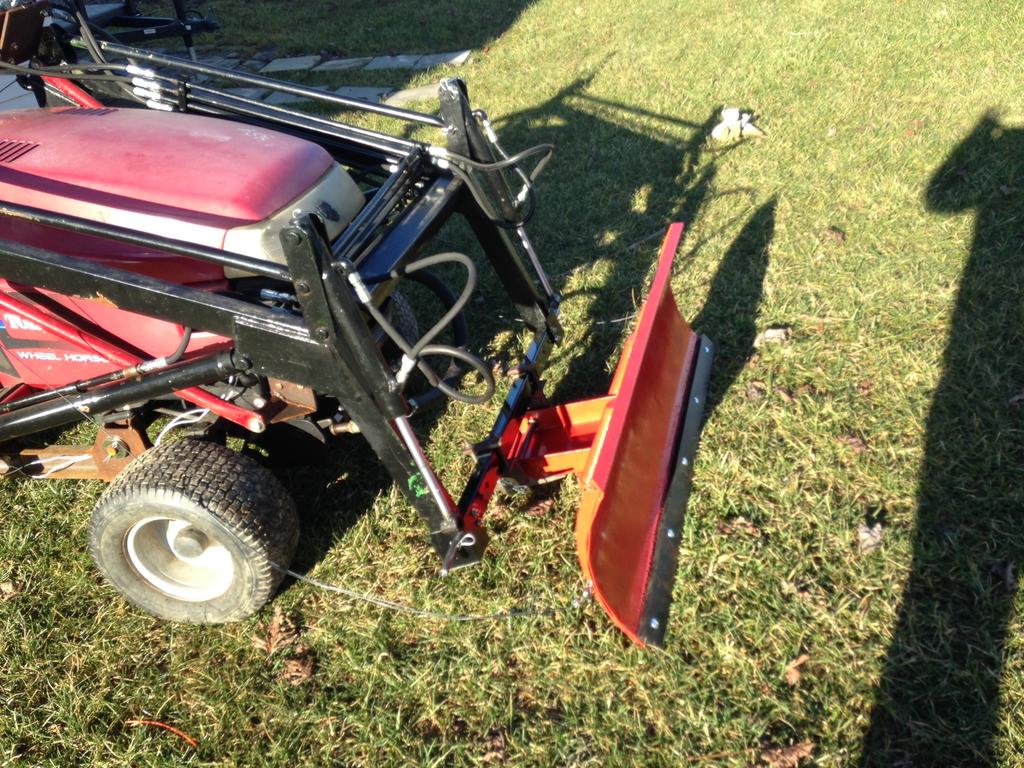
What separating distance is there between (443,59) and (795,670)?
6.57 m

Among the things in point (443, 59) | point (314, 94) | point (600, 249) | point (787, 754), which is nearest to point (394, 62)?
point (443, 59)

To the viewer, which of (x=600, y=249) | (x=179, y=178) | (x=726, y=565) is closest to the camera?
(x=179, y=178)

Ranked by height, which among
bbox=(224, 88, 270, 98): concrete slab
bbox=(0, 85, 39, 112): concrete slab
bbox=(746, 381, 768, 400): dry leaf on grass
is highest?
bbox=(0, 85, 39, 112): concrete slab

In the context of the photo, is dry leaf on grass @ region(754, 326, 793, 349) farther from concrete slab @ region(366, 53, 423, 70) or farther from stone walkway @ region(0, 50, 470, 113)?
concrete slab @ region(366, 53, 423, 70)

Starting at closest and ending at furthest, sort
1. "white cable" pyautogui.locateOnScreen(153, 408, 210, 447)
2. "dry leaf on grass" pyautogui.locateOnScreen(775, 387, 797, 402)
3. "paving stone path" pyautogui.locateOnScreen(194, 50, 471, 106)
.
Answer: "white cable" pyautogui.locateOnScreen(153, 408, 210, 447) → "dry leaf on grass" pyautogui.locateOnScreen(775, 387, 797, 402) → "paving stone path" pyautogui.locateOnScreen(194, 50, 471, 106)

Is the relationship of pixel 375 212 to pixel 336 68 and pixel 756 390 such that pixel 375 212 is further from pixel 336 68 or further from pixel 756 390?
pixel 336 68

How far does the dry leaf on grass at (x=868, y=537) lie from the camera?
265 centimetres

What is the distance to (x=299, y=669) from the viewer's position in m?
2.60

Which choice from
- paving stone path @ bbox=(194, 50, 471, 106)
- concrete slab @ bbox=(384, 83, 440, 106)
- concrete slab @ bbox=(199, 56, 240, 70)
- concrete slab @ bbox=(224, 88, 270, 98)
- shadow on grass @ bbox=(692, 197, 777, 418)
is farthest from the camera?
concrete slab @ bbox=(199, 56, 240, 70)

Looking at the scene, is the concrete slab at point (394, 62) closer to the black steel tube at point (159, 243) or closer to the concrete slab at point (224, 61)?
the concrete slab at point (224, 61)

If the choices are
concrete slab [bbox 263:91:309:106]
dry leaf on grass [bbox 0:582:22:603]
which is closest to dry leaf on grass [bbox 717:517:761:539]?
dry leaf on grass [bbox 0:582:22:603]

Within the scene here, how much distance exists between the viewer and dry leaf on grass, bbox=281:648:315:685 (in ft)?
8.46

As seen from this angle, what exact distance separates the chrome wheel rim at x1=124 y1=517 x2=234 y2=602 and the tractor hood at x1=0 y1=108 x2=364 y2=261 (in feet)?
3.07

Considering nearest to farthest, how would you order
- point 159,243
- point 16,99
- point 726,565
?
1. point 159,243
2. point 726,565
3. point 16,99
